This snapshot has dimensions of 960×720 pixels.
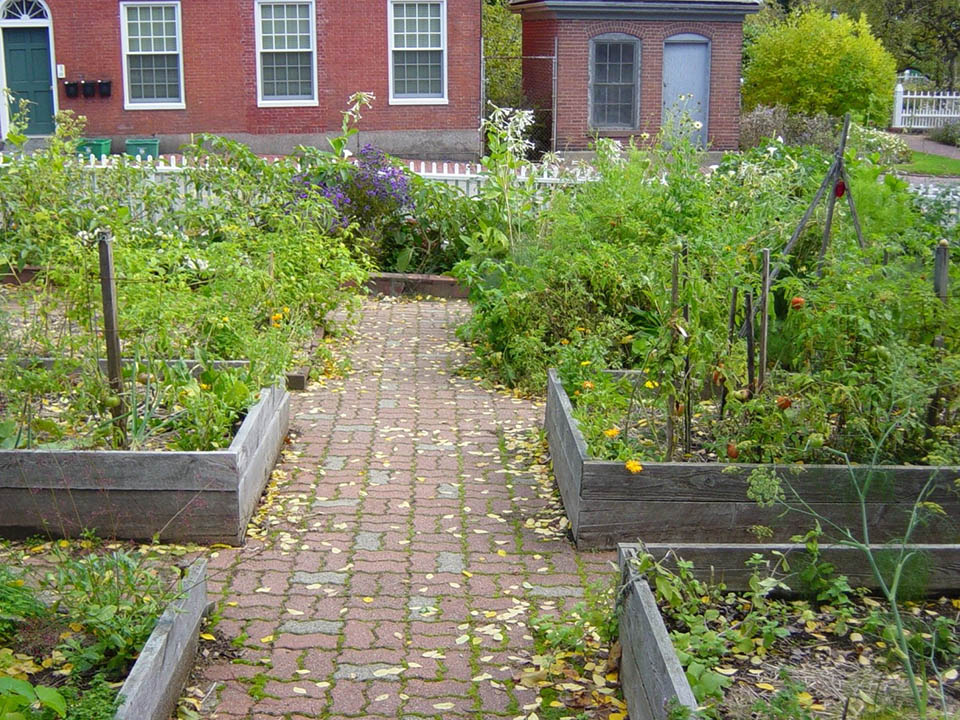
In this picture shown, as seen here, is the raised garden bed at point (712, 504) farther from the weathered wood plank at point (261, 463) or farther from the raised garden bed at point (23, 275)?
the raised garden bed at point (23, 275)

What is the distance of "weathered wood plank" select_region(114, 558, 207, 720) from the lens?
11.7ft

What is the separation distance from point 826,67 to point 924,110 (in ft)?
31.5

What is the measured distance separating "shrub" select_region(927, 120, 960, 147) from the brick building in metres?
15.2

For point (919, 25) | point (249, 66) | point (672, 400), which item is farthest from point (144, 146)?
point (919, 25)

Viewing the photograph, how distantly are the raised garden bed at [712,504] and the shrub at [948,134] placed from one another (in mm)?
27903

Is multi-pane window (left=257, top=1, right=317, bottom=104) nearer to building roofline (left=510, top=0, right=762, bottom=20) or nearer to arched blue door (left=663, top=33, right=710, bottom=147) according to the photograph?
building roofline (left=510, top=0, right=762, bottom=20)

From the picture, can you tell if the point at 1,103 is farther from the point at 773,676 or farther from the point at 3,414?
the point at 773,676

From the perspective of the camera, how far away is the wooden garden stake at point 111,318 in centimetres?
560

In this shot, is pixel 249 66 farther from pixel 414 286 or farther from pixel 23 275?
pixel 414 286

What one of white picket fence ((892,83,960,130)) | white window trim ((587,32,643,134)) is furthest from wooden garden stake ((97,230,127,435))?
white picket fence ((892,83,960,130))

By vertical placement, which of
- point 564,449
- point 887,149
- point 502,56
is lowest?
point 564,449

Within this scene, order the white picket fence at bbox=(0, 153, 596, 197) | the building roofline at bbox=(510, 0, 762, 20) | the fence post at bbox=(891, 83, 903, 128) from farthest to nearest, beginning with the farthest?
1. the fence post at bbox=(891, 83, 903, 128)
2. the building roofline at bbox=(510, 0, 762, 20)
3. the white picket fence at bbox=(0, 153, 596, 197)

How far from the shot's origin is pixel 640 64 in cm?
2467

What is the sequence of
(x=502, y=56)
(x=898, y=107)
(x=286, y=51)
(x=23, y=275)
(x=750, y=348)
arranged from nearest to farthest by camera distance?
(x=750, y=348), (x=23, y=275), (x=286, y=51), (x=502, y=56), (x=898, y=107)
